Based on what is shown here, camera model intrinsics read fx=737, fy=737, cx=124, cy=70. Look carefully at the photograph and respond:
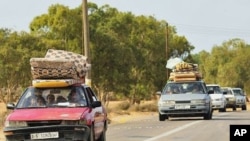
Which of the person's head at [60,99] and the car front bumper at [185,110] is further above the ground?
the person's head at [60,99]

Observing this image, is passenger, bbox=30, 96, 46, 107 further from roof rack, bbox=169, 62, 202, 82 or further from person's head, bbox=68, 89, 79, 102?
roof rack, bbox=169, 62, 202, 82

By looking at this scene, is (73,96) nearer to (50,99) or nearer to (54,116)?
(50,99)

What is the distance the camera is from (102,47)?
4356cm

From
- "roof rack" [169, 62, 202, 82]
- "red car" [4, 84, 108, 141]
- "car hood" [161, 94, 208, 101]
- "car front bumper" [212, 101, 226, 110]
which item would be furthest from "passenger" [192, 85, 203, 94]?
"red car" [4, 84, 108, 141]

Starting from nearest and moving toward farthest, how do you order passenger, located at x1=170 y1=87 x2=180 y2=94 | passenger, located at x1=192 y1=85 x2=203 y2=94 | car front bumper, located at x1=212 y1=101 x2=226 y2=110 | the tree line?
passenger, located at x1=170 y1=87 x2=180 y2=94
passenger, located at x1=192 y1=85 x2=203 y2=94
the tree line
car front bumper, located at x1=212 y1=101 x2=226 y2=110

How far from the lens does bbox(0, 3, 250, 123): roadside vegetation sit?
3909 centimetres

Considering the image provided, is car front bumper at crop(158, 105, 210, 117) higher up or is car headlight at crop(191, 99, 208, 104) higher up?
car headlight at crop(191, 99, 208, 104)

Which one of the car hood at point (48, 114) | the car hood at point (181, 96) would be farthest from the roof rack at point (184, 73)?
the car hood at point (48, 114)

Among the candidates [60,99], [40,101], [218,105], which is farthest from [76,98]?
[218,105]

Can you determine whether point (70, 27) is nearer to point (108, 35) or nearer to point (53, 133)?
point (108, 35)

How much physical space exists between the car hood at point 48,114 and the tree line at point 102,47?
72.2 ft

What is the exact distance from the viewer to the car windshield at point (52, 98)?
1553cm

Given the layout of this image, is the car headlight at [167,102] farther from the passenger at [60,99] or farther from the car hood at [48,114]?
the car hood at [48,114]

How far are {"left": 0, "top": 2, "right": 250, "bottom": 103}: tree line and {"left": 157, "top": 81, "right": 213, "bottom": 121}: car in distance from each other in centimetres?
1001
